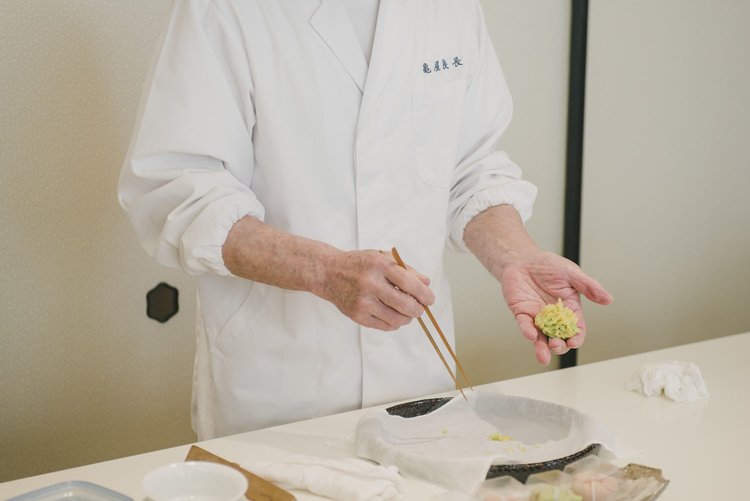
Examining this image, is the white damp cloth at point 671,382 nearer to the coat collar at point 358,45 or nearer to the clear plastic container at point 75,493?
the coat collar at point 358,45

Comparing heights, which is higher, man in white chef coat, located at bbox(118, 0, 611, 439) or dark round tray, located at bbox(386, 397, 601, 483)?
man in white chef coat, located at bbox(118, 0, 611, 439)

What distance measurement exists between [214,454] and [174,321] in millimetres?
1178

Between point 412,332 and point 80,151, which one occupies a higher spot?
point 80,151

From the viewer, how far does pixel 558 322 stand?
1.48 meters

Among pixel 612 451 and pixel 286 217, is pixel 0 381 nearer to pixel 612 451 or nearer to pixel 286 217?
pixel 286 217

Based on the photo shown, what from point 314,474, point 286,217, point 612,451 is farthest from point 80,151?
point 612,451

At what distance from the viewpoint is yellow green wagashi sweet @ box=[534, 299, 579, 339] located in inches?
58.2

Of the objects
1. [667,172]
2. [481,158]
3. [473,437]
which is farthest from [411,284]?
[667,172]

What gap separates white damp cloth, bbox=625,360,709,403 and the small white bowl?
1.03 m

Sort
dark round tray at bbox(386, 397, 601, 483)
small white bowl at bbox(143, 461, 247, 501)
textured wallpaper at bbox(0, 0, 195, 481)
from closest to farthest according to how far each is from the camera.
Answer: small white bowl at bbox(143, 461, 247, 501) < dark round tray at bbox(386, 397, 601, 483) < textured wallpaper at bbox(0, 0, 195, 481)

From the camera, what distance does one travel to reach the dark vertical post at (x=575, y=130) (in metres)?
2.95

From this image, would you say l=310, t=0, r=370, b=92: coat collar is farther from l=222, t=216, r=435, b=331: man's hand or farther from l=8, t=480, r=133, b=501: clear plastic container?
l=8, t=480, r=133, b=501: clear plastic container

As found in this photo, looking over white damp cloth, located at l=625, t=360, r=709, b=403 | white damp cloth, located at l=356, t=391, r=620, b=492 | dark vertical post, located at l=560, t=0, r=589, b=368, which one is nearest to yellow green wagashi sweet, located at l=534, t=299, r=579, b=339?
white damp cloth, located at l=356, t=391, r=620, b=492

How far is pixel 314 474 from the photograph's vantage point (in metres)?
1.27
